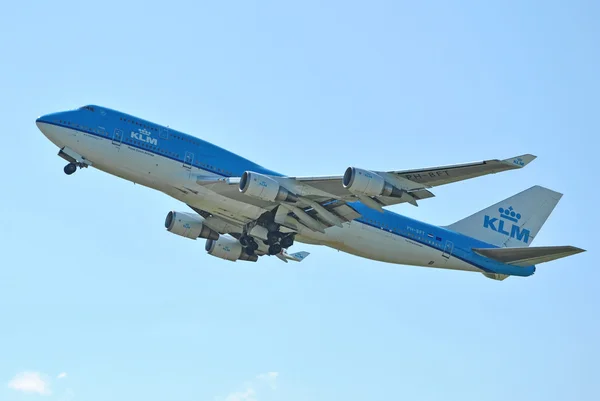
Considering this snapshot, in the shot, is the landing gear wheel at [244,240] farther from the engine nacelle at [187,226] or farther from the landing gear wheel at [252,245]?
the engine nacelle at [187,226]

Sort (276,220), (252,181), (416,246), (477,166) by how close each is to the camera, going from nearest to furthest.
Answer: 1. (477,166)
2. (252,181)
3. (276,220)
4. (416,246)

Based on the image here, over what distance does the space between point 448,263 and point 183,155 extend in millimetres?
15827

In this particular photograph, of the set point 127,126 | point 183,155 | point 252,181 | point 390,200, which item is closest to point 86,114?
point 127,126

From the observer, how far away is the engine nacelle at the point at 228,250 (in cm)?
5259

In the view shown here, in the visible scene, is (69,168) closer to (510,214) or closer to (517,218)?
(510,214)

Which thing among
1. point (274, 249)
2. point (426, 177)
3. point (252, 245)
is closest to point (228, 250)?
point (252, 245)

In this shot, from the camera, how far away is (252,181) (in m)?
41.6

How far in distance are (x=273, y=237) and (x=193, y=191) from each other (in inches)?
189

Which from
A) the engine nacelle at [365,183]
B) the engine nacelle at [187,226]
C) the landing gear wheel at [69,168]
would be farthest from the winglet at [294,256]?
the landing gear wheel at [69,168]

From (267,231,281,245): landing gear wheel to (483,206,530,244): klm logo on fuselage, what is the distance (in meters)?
13.7

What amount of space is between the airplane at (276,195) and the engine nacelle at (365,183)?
43 mm

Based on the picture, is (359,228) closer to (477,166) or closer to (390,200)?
(390,200)

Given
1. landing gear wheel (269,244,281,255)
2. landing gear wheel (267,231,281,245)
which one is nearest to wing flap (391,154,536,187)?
landing gear wheel (267,231,281,245)

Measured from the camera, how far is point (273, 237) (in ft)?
150
